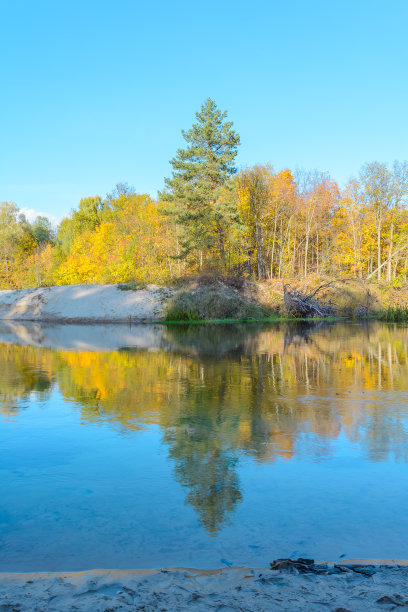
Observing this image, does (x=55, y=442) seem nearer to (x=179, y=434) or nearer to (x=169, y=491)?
(x=179, y=434)

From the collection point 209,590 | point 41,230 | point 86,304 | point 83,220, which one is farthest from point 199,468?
point 41,230

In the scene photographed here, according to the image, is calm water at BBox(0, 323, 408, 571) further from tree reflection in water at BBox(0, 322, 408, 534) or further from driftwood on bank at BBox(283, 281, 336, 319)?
driftwood on bank at BBox(283, 281, 336, 319)

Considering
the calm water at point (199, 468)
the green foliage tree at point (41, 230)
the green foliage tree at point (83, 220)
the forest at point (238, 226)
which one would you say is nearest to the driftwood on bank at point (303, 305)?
the forest at point (238, 226)

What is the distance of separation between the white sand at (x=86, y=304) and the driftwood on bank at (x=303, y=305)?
20.2ft

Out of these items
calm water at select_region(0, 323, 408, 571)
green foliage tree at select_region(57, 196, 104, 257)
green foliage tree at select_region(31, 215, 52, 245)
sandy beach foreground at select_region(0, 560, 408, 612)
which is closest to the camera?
sandy beach foreground at select_region(0, 560, 408, 612)

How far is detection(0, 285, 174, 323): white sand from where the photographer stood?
26.0 metres

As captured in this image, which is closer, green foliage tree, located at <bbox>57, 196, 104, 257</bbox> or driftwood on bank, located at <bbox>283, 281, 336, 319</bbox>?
driftwood on bank, located at <bbox>283, 281, 336, 319</bbox>

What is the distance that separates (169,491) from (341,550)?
4.14 feet

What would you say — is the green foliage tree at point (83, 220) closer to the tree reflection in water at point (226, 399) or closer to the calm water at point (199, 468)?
the tree reflection in water at point (226, 399)

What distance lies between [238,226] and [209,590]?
27756 mm

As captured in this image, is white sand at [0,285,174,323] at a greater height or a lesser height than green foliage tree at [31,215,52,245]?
lesser

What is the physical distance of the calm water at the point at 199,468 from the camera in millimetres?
2771

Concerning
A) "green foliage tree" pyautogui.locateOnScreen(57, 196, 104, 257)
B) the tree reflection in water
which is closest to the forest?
"green foliage tree" pyautogui.locateOnScreen(57, 196, 104, 257)

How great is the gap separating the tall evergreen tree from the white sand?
17.7ft
